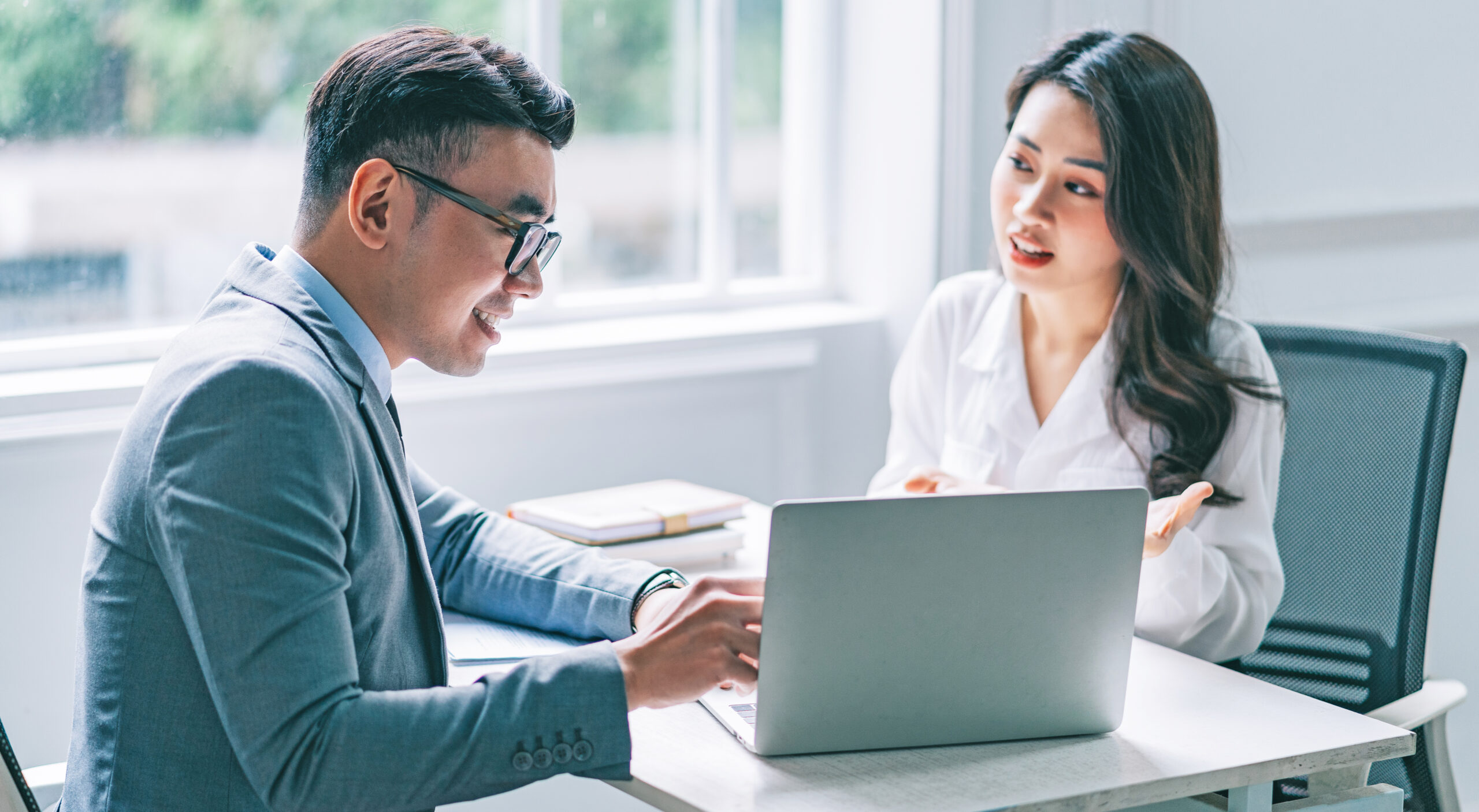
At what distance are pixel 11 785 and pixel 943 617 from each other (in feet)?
2.91

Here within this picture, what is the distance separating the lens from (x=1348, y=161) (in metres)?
3.02

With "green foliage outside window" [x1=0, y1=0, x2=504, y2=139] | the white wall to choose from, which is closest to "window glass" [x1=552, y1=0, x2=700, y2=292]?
"green foliage outside window" [x1=0, y1=0, x2=504, y2=139]

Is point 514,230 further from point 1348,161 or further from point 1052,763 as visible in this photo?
point 1348,161

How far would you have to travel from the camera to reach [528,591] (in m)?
1.62

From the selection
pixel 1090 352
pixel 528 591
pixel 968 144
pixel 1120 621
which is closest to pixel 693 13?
pixel 968 144

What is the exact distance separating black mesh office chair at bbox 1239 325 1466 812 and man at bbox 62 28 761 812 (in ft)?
3.32

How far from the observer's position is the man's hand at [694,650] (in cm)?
124

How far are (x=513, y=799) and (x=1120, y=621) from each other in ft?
5.08

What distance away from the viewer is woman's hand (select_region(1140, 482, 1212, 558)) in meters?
1.54

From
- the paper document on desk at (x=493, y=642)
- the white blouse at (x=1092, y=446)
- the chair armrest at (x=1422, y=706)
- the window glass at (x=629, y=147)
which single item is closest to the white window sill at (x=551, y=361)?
the window glass at (x=629, y=147)

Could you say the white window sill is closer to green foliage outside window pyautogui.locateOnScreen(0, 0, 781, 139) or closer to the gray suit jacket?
green foliage outside window pyautogui.locateOnScreen(0, 0, 781, 139)

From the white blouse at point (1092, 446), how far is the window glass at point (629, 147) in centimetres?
74

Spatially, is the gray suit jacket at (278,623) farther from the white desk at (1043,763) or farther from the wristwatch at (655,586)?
the wristwatch at (655,586)

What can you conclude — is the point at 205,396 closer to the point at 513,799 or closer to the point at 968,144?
the point at 513,799
